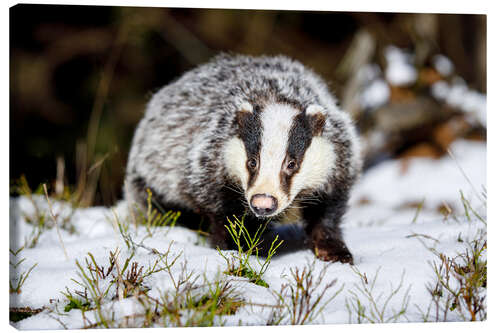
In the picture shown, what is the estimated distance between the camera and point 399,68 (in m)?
5.18

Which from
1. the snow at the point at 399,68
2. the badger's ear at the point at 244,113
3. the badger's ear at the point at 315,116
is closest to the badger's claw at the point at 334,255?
the badger's ear at the point at 315,116

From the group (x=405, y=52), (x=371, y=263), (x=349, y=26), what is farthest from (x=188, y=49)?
(x=371, y=263)

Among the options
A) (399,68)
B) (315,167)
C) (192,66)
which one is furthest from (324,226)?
(399,68)

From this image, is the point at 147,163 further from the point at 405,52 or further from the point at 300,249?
the point at 405,52

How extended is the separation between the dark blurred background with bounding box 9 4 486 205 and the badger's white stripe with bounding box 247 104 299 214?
5.00 feet

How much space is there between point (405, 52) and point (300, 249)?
2801 mm

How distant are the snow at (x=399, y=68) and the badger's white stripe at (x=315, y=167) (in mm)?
2557

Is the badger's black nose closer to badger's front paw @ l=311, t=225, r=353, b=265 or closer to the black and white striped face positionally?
the black and white striped face

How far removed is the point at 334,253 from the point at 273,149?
67 cm

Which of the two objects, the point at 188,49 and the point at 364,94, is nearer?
the point at 364,94

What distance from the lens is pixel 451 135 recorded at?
502 centimetres

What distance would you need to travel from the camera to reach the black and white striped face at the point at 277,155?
8.09 ft

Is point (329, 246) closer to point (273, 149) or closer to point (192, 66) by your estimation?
point (273, 149)

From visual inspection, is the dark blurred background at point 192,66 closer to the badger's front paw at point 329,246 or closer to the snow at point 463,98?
the snow at point 463,98
